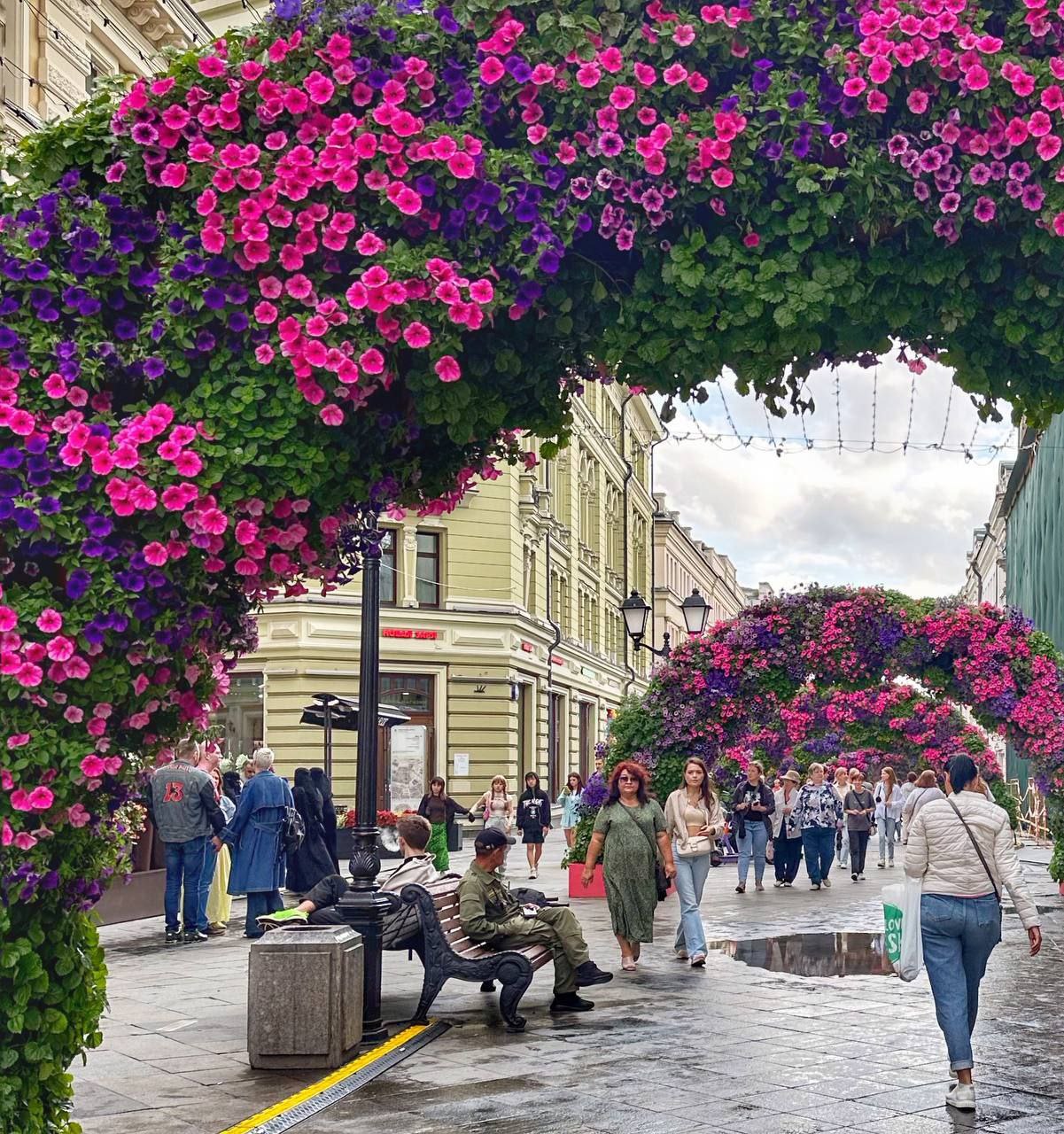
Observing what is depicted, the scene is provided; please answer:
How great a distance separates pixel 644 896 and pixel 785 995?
5.27 feet

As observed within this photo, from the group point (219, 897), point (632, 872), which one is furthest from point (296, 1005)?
point (219, 897)

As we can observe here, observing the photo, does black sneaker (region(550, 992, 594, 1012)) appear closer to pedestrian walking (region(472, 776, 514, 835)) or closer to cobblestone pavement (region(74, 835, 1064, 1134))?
cobblestone pavement (region(74, 835, 1064, 1134))

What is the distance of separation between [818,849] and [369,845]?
12891mm

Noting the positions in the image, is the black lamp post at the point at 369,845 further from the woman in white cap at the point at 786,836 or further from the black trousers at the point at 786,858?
the black trousers at the point at 786,858

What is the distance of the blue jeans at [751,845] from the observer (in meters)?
20.2

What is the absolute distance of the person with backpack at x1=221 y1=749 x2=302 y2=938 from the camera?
13.9 m

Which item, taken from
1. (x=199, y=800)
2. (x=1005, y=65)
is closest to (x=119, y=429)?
(x=1005, y=65)

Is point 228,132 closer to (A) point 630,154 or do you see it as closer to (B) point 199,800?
(A) point 630,154

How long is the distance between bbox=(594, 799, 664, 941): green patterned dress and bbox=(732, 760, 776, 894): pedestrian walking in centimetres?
816

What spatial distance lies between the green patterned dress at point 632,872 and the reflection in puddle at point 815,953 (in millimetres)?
1217

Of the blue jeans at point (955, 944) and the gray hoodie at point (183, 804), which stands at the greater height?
the gray hoodie at point (183, 804)

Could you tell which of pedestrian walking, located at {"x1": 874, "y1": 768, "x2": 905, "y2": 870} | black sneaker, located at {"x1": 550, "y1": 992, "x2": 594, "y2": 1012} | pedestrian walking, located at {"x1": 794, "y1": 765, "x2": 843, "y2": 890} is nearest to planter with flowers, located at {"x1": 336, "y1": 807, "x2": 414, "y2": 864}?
pedestrian walking, located at {"x1": 794, "y1": 765, "x2": 843, "y2": 890}

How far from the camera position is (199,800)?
47.2 feet

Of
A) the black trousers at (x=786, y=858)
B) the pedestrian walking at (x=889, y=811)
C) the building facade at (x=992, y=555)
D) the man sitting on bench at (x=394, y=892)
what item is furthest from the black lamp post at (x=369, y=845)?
the building facade at (x=992, y=555)
